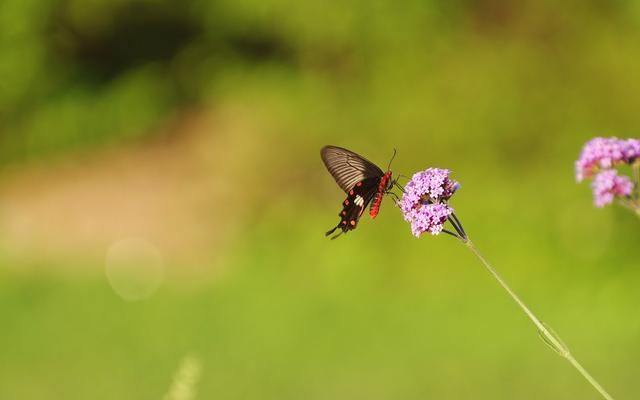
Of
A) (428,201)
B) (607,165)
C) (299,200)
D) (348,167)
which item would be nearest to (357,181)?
(348,167)

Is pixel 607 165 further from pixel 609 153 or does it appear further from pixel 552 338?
pixel 552 338

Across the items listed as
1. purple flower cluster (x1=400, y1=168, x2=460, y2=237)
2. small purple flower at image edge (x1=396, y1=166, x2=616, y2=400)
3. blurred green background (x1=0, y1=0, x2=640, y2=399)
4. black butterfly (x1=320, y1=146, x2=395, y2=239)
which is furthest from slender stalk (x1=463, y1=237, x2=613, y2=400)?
blurred green background (x1=0, y1=0, x2=640, y2=399)

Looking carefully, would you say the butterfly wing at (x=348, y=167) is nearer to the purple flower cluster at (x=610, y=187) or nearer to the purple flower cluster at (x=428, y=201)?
the purple flower cluster at (x=428, y=201)

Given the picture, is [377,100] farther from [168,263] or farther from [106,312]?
[106,312]

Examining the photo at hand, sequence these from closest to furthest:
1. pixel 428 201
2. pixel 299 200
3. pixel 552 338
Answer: pixel 552 338 → pixel 428 201 → pixel 299 200

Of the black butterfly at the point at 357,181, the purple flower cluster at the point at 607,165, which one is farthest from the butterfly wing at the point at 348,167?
the purple flower cluster at the point at 607,165

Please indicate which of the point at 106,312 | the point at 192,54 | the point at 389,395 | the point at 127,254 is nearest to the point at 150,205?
the point at 127,254
